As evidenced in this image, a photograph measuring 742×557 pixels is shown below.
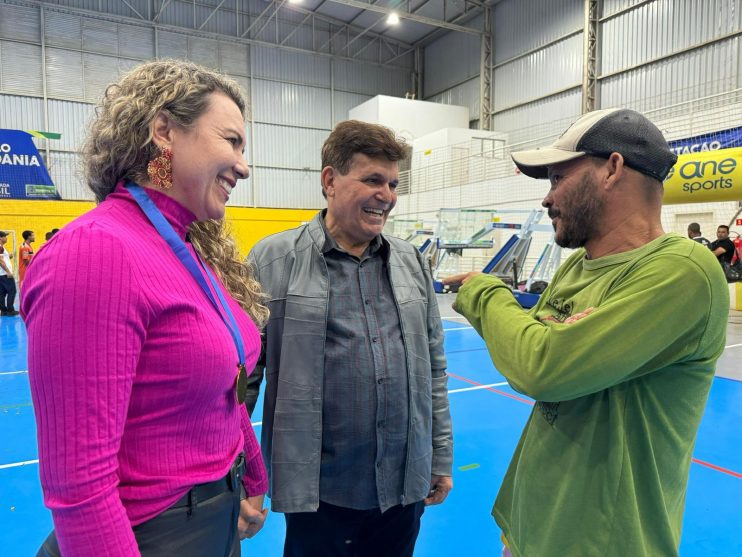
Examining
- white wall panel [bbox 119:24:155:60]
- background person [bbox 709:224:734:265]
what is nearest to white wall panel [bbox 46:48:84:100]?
white wall panel [bbox 119:24:155:60]

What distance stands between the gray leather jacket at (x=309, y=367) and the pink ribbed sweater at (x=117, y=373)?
59 centimetres

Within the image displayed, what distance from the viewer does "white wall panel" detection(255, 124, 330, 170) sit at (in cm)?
2159

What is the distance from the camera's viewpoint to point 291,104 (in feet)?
72.2

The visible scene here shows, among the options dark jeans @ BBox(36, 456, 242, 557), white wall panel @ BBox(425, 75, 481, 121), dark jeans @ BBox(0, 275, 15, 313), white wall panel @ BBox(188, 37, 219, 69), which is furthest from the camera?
white wall panel @ BBox(425, 75, 481, 121)

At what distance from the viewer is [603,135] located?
126cm

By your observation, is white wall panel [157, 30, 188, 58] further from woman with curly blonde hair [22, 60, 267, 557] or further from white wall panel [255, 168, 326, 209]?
woman with curly blonde hair [22, 60, 267, 557]

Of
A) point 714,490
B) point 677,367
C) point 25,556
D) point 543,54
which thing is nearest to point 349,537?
point 677,367

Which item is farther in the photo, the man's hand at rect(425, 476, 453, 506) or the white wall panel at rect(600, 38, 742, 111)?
the white wall panel at rect(600, 38, 742, 111)

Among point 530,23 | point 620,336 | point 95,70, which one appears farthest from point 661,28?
point 95,70

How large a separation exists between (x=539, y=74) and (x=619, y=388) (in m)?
18.7

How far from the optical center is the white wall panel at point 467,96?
67.3ft

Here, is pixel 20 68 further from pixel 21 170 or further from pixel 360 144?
pixel 360 144

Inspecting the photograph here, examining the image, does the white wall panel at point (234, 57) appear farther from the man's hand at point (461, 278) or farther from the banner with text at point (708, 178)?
the man's hand at point (461, 278)

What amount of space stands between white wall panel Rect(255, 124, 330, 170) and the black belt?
21.5 metres
